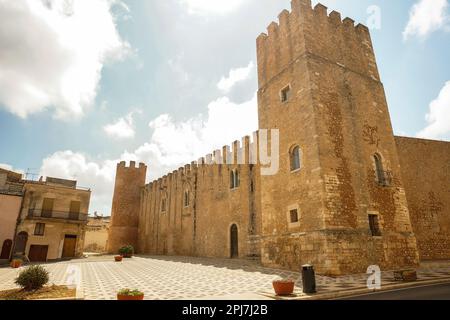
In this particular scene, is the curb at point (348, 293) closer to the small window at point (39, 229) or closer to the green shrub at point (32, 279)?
the green shrub at point (32, 279)

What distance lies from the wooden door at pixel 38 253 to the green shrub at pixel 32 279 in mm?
16955

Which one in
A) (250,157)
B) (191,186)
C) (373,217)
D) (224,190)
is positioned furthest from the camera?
(191,186)

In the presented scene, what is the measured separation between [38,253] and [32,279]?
1741 centimetres

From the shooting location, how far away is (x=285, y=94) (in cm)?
1266

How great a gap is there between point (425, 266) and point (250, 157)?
9.96 meters

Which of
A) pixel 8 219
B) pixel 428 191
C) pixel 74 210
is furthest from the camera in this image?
pixel 74 210

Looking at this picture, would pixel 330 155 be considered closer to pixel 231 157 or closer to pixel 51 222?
pixel 231 157

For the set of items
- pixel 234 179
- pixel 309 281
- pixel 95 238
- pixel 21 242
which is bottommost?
pixel 309 281

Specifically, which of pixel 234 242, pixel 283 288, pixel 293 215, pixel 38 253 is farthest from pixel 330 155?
pixel 38 253

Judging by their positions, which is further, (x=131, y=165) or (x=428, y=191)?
(x=131, y=165)

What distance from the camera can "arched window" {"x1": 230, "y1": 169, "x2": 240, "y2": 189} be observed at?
57.4ft

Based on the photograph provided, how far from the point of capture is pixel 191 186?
2223 centimetres

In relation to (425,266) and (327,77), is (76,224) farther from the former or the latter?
(425,266)
